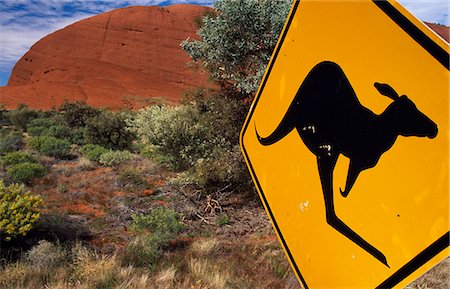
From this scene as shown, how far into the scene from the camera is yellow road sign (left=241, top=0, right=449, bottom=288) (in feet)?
3.32

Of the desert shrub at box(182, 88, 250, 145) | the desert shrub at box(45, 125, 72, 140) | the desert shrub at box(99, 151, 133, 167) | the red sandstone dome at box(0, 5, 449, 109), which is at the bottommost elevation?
the red sandstone dome at box(0, 5, 449, 109)

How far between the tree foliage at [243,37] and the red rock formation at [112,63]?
146 ft

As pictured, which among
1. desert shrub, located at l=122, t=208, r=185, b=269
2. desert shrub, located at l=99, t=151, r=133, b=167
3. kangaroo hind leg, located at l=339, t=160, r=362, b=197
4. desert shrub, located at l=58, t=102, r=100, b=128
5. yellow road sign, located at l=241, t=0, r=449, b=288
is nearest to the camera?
yellow road sign, located at l=241, t=0, r=449, b=288

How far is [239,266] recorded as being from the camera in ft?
16.4

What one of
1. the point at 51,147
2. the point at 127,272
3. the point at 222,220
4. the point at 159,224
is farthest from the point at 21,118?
the point at 127,272

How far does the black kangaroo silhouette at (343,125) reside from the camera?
1079 millimetres

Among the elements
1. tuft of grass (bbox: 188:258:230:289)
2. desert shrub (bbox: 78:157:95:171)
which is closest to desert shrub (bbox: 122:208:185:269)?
tuft of grass (bbox: 188:258:230:289)

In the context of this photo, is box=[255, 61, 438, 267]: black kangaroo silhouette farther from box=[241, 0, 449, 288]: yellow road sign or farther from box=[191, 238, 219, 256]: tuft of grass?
box=[191, 238, 219, 256]: tuft of grass

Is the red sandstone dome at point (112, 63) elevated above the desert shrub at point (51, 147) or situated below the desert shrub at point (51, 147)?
below

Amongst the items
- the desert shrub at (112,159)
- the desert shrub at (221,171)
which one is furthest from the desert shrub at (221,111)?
the desert shrub at (112,159)

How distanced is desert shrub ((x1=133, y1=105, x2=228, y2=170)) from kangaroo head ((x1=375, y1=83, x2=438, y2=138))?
7784mm

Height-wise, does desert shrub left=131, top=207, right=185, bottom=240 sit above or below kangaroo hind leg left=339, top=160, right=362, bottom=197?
below

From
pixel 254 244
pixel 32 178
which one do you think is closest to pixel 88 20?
pixel 32 178

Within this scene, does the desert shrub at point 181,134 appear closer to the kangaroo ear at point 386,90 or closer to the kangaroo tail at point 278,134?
the kangaroo tail at point 278,134
